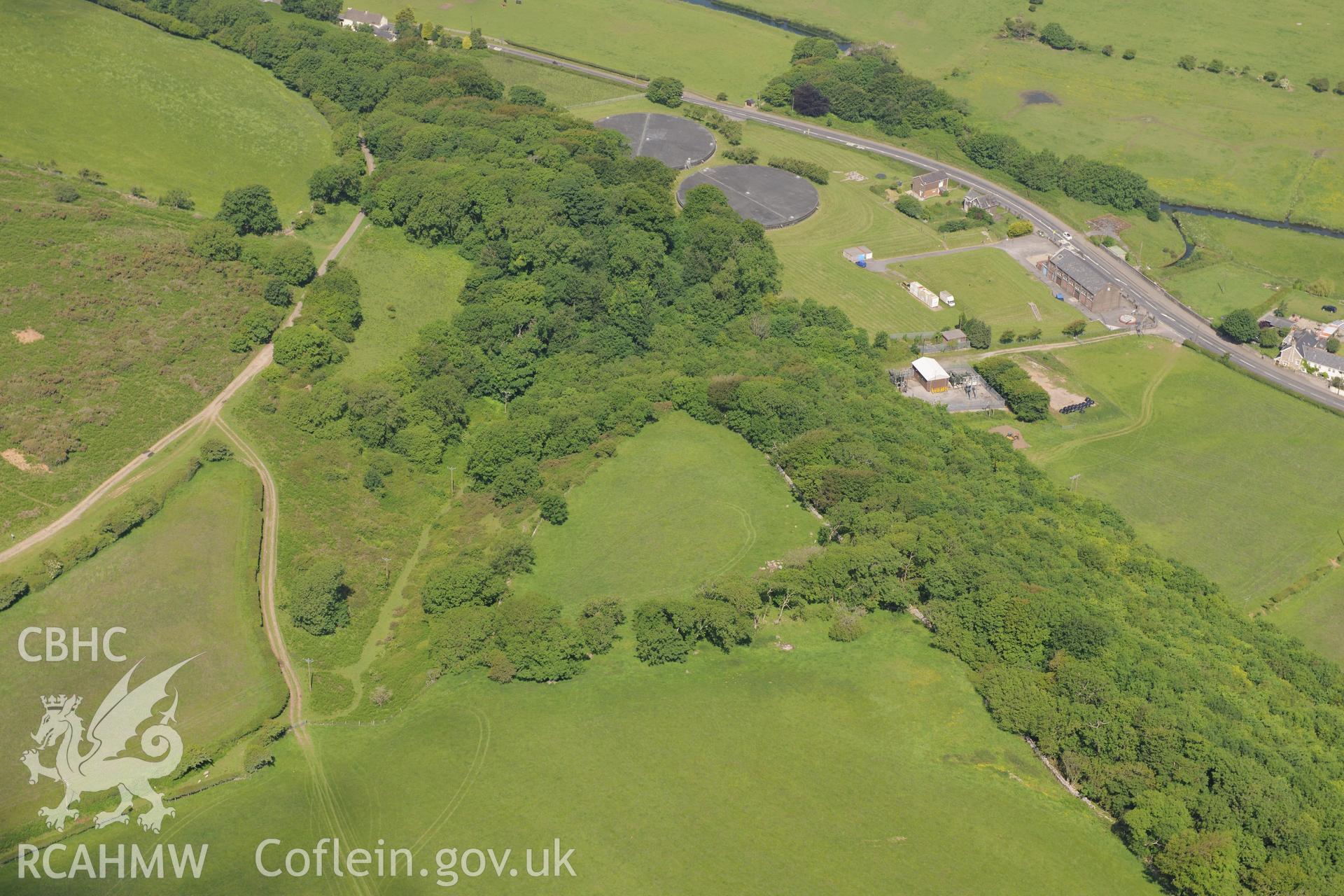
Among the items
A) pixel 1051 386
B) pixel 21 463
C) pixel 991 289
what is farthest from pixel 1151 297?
pixel 21 463

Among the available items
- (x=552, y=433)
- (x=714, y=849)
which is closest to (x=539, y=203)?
(x=552, y=433)

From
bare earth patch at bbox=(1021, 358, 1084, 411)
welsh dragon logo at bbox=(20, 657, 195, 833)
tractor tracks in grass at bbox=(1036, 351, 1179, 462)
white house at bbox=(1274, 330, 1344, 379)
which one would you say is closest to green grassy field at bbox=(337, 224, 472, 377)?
welsh dragon logo at bbox=(20, 657, 195, 833)

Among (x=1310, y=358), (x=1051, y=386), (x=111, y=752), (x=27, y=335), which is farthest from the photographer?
(x=1310, y=358)

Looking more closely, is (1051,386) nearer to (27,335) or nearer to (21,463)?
(21,463)

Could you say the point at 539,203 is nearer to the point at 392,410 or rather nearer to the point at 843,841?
the point at 392,410

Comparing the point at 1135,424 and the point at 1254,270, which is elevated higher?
the point at 1254,270
